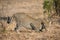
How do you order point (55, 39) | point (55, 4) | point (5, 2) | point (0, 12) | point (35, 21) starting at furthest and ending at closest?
1. point (5, 2)
2. point (0, 12)
3. point (55, 4)
4. point (35, 21)
5. point (55, 39)

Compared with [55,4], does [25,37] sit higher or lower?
lower

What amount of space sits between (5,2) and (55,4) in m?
2.77

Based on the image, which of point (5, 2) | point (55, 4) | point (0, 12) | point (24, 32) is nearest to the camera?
point (24, 32)

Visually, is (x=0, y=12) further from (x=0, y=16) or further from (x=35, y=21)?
(x=35, y=21)

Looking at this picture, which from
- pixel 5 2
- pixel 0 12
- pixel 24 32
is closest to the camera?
pixel 24 32

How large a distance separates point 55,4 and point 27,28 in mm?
1845

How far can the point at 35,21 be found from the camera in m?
8.50

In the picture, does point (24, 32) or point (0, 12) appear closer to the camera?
point (24, 32)

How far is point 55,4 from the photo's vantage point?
951cm

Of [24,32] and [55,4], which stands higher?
[55,4]

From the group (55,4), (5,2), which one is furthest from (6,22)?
(5,2)

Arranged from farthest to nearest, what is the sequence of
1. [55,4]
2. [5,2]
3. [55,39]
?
1. [5,2]
2. [55,4]
3. [55,39]

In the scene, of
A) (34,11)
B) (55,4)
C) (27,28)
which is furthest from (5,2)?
(27,28)

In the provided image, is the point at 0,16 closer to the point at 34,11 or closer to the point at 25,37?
the point at 34,11
